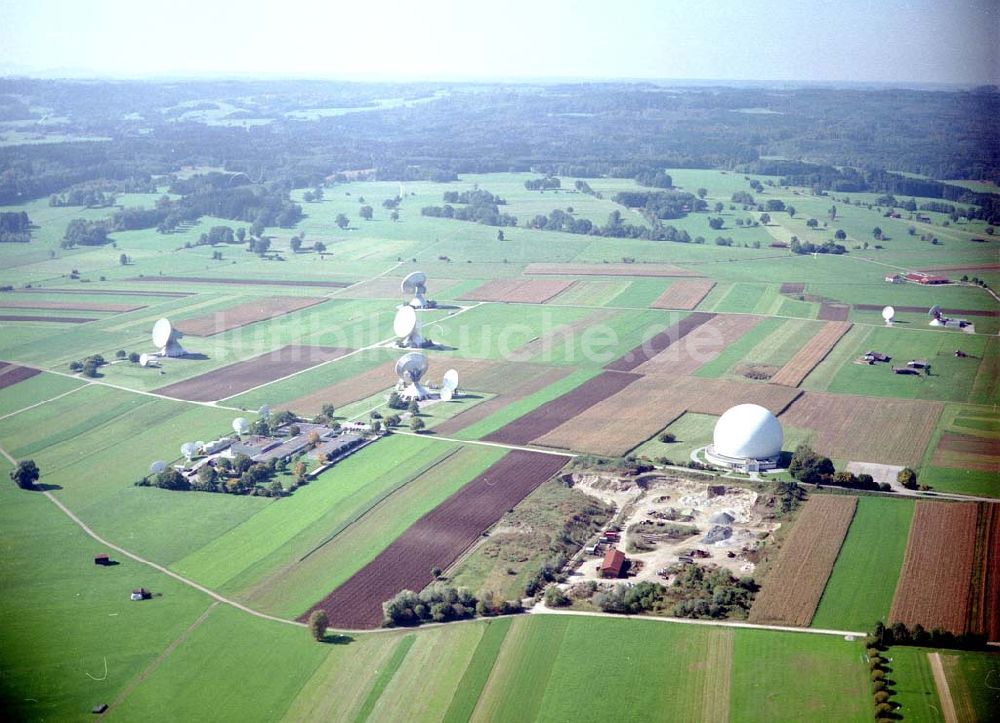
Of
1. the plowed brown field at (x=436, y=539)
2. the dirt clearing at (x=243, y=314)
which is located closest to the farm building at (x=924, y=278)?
the dirt clearing at (x=243, y=314)

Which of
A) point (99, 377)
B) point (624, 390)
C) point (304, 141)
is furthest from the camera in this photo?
point (304, 141)

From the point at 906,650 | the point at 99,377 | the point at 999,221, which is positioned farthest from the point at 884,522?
the point at 999,221

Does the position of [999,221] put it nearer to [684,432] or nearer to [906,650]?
[684,432]

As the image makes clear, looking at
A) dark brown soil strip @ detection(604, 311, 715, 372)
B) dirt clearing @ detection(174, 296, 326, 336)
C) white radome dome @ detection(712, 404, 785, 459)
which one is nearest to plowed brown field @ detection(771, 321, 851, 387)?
dark brown soil strip @ detection(604, 311, 715, 372)

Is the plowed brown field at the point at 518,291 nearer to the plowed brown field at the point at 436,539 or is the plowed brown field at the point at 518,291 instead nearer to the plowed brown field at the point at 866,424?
the plowed brown field at the point at 866,424

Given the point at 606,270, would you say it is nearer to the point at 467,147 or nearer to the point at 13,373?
the point at 13,373
